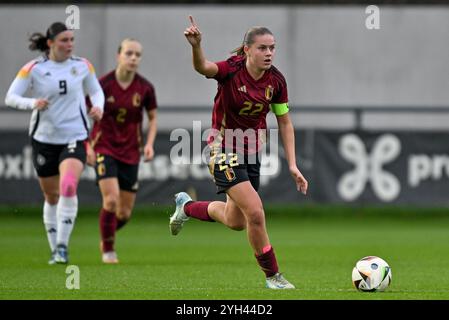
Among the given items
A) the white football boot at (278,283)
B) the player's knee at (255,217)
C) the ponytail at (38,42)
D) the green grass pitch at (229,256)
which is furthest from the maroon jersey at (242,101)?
the ponytail at (38,42)

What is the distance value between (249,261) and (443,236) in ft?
14.1

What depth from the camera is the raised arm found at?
824cm

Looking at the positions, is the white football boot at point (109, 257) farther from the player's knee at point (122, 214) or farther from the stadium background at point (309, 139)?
the player's knee at point (122, 214)

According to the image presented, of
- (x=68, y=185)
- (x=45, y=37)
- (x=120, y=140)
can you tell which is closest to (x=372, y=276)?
(x=68, y=185)

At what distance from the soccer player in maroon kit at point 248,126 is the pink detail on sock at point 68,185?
2413 mm

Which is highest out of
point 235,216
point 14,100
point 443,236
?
point 14,100

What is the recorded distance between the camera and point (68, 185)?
444 inches

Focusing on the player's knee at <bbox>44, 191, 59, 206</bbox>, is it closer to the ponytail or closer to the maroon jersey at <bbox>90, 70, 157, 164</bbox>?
the maroon jersey at <bbox>90, 70, 157, 164</bbox>

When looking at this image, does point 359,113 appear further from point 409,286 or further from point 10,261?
point 409,286

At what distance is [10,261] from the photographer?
11.9m

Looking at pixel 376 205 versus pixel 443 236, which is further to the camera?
pixel 376 205

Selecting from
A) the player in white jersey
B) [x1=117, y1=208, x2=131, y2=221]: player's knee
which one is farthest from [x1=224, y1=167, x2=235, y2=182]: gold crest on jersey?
[x1=117, y1=208, x2=131, y2=221]: player's knee

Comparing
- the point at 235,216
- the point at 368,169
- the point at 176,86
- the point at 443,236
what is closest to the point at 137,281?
Answer: the point at 235,216

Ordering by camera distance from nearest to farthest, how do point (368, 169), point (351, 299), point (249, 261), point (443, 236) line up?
point (351, 299)
point (249, 261)
point (443, 236)
point (368, 169)
